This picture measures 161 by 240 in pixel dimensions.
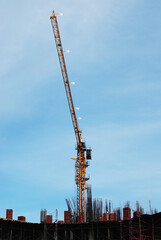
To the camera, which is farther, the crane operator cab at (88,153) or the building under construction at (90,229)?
the crane operator cab at (88,153)

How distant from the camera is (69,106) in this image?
306ft

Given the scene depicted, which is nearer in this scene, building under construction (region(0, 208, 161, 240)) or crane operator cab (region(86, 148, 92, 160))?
building under construction (region(0, 208, 161, 240))

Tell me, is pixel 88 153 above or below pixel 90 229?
above

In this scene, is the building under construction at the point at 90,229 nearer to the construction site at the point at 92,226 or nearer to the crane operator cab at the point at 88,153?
the construction site at the point at 92,226

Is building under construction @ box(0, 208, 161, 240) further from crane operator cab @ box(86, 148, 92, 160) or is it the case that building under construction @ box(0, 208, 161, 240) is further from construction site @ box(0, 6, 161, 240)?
crane operator cab @ box(86, 148, 92, 160)

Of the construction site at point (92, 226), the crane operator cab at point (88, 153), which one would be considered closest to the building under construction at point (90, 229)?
the construction site at point (92, 226)

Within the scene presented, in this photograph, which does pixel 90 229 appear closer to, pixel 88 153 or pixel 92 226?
pixel 92 226

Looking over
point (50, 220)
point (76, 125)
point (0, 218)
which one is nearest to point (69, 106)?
point (76, 125)

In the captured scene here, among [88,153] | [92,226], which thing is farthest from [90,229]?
[88,153]

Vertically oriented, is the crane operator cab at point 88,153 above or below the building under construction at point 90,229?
above

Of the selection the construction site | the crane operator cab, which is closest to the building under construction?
the construction site

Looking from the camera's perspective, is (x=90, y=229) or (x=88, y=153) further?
(x=88, y=153)

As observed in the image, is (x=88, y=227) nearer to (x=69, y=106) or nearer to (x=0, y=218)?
(x=0, y=218)

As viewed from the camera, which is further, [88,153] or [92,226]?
[88,153]
